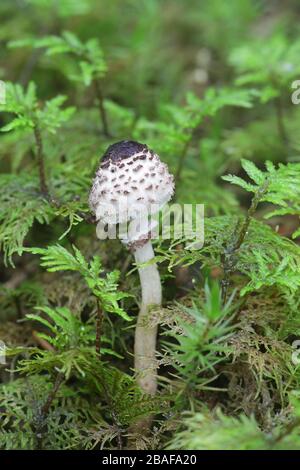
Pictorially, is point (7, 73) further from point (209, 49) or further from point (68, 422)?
point (68, 422)

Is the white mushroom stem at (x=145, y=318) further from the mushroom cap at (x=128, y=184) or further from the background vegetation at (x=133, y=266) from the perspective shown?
the mushroom cap at (x=128, y=184)

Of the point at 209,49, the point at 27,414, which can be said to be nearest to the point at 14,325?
the point at 27,414

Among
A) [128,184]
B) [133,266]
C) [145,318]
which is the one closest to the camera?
[128,184]

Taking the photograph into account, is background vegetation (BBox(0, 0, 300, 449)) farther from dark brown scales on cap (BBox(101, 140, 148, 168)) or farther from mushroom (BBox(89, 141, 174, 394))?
dark brown scales on cap (BBox(101, 140, 148, 168))

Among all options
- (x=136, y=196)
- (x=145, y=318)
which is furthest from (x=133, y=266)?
(x=136, y=196)

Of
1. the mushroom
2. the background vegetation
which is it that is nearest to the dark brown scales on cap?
the mushroom

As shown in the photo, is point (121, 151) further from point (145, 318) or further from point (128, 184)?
point (145, 318)
